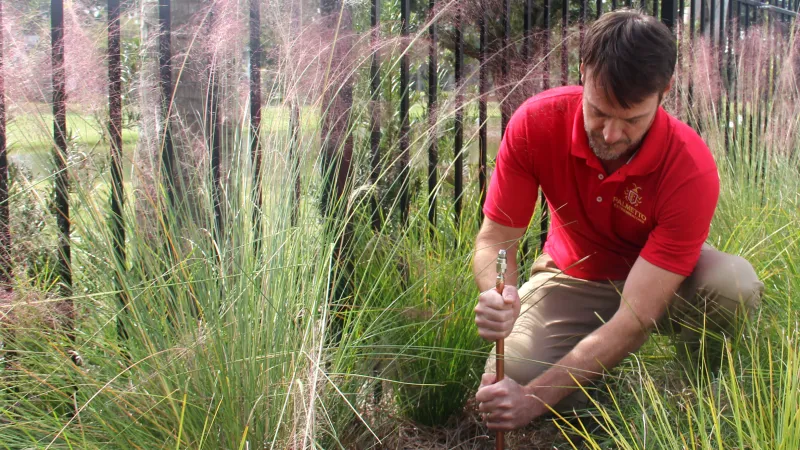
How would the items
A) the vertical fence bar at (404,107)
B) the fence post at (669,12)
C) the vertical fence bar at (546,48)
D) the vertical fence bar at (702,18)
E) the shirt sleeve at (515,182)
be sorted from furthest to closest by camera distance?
1. the vertical fence bar at (702,18)
2. the fence post at (669,12)
3. the vertical fence bar at (546,48)
4. the vertical fence bar at (404,107)
5. the shirt sleeve at (515,182)

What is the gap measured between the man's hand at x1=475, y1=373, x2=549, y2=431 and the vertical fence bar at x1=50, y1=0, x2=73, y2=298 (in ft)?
3.67

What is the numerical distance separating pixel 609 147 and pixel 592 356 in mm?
646

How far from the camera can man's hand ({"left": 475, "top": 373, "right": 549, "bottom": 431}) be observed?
6.78ft

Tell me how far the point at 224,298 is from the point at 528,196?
118 cm

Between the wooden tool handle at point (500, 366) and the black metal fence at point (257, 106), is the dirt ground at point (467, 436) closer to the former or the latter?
the wooden tool handle at point (500, 366)

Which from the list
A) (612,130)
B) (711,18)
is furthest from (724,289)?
(711,18)

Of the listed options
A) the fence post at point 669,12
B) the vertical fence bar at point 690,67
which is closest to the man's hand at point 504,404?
the vertical fence bar at point 690,67

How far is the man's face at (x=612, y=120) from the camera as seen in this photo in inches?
90.5

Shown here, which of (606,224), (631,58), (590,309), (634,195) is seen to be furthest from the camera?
(590,309)

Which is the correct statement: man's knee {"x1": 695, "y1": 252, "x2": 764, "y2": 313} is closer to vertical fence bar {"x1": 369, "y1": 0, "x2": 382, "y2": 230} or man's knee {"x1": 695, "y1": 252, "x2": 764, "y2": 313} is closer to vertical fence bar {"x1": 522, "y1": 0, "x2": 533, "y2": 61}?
vertical fence bar {"x1": 369, "y1": 0, "x2": 382, "y2": 230}

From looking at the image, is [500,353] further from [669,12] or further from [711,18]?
[711,18]

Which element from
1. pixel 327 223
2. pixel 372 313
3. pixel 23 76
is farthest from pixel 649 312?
pixel 23 76

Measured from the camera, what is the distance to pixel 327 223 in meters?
2.06

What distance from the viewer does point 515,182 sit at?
2.58 meters
